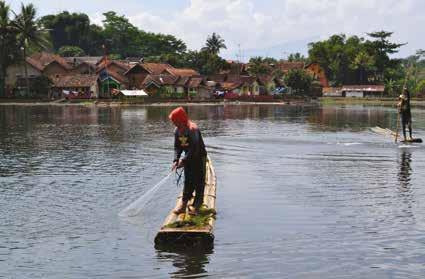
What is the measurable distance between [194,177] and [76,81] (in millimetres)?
90605

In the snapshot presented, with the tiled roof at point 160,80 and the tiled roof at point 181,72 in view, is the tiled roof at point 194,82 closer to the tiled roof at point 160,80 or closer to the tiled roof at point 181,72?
the tiled roof at point 160,80

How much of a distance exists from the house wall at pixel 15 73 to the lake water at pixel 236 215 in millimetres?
80650

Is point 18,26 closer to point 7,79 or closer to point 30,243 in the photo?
point 7,79

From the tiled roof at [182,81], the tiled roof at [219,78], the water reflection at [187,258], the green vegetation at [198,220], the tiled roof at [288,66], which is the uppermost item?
the tiled roof at [288,66]

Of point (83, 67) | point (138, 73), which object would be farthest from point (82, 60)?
point (138, 73)

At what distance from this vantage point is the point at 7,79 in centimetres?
10406

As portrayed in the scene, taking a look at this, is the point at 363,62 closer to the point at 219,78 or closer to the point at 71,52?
the point at 219,78

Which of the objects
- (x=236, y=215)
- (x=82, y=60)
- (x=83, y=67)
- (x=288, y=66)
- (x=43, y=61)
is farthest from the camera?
(x=288, y=66)

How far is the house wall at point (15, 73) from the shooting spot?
336 feet

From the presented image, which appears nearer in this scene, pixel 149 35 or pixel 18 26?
pixel 18 26

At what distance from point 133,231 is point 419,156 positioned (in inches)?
567

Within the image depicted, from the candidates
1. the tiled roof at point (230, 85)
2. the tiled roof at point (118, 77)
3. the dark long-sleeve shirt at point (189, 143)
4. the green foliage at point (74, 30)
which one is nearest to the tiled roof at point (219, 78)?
the tiled roof at point (230, 85)

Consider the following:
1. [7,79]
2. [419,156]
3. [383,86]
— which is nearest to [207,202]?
[419,156]

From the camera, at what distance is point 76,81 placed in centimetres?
9881
